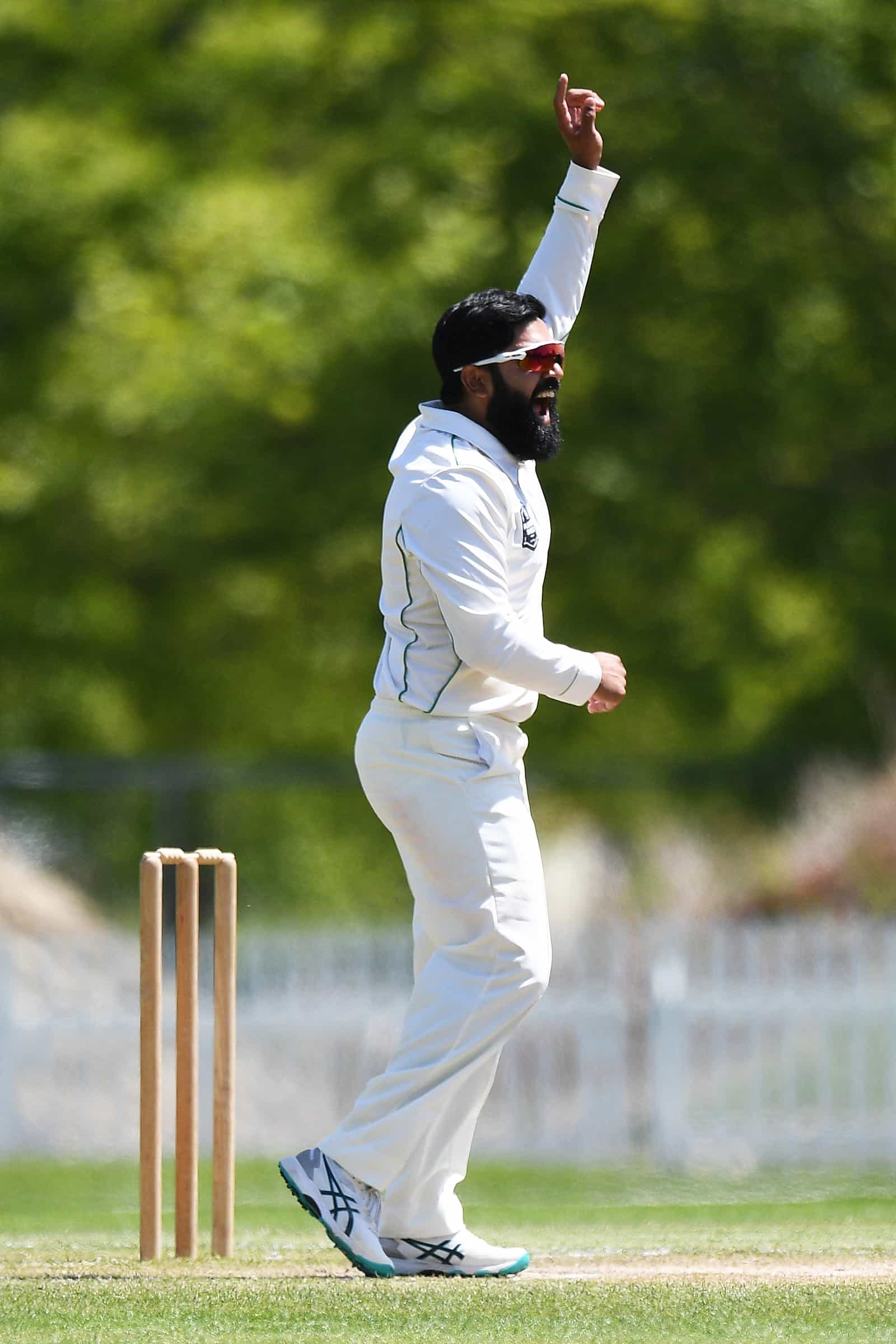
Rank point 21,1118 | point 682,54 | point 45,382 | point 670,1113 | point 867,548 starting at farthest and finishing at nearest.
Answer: point 45,382
point 867,548
point 682,54
point 21,1118
point 670,1113

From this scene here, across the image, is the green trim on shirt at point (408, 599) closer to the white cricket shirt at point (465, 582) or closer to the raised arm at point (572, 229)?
the white cricket shirt at point (465, 582)

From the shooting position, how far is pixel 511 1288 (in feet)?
13.4

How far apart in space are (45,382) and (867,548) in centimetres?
620

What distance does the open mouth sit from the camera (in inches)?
178

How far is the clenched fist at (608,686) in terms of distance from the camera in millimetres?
4320

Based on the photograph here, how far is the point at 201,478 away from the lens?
1538 centimetres

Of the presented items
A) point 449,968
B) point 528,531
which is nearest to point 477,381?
point 528,531

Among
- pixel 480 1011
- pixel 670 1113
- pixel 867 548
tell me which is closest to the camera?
pixel 480 1011

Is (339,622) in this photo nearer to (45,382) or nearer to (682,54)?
(45,382)

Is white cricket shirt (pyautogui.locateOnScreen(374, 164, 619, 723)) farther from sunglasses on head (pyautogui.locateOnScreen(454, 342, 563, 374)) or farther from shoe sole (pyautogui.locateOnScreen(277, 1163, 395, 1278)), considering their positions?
shoe sole (pyautogui.locateOnScreen(277, 1163, 395, 1278))

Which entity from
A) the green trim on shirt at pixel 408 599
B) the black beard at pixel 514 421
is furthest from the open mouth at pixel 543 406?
the green trim on shirt at pixel 408 599

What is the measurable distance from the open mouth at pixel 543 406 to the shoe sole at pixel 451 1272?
5.67ft

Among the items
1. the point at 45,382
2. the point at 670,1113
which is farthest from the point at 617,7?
the point at 670,1113

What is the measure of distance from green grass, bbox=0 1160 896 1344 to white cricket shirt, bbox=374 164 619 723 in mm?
1152
